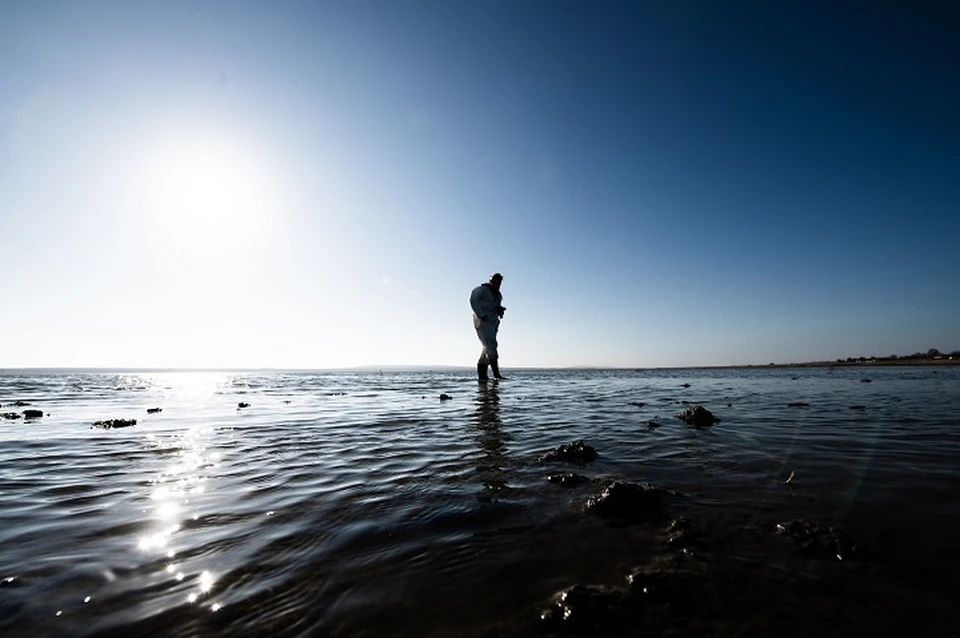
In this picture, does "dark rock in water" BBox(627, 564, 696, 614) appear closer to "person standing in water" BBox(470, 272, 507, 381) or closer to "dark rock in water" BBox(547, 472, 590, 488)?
"dark rock in water" BBox(547, 472, 590, 488)

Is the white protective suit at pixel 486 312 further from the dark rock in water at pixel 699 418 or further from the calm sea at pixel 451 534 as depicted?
the calm sea at pixel 451 534

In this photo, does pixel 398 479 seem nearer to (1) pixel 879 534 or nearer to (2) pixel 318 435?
(2) pixel 318 435

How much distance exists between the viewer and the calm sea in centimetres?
213

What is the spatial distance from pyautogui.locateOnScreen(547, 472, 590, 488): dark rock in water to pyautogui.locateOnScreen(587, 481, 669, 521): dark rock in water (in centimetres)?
58

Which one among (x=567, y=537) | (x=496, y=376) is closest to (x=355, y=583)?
(x=567, y=537)

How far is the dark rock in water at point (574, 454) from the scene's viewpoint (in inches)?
212

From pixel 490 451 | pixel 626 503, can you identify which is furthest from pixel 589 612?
pixel 490 451

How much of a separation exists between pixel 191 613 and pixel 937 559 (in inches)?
167

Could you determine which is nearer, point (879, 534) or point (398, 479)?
point (879, 534)

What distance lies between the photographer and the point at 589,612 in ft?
6.84

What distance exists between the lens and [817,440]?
20.2ft

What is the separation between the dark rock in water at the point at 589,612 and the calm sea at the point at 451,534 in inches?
1.2

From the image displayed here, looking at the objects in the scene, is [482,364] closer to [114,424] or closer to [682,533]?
[114,424]

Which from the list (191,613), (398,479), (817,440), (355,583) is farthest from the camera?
(817,440)
